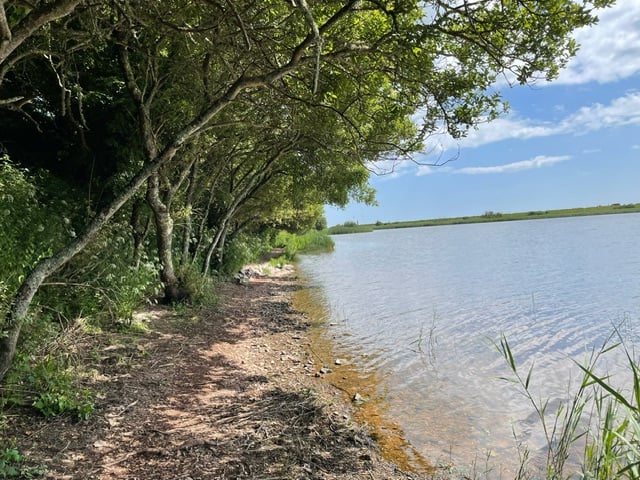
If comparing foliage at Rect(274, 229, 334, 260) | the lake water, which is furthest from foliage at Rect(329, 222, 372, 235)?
the lake water

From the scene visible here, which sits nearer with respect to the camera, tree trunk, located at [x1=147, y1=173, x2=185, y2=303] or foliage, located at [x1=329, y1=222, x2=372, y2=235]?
tree trunk, located at [x1=147, y1=173, x2=185, y2=303]

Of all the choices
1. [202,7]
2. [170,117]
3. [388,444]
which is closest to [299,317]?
[170,117]

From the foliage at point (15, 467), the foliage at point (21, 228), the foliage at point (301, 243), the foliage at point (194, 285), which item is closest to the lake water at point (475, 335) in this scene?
the foliage at point (194, 285)

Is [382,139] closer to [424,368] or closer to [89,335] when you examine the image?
[424,368]

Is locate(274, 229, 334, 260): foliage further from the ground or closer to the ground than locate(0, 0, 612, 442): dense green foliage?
closer to the ground

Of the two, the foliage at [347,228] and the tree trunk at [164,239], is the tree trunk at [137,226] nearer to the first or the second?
the tree trunk at [164,239]

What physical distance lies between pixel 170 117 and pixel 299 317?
264 inches

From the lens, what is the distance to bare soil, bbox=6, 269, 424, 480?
3.81m

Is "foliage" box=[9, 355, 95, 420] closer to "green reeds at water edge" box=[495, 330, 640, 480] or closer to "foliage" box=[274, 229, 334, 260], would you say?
"green reeds at water edge" box=[495, 330, 640, 480]

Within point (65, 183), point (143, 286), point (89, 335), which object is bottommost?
point (89, 335)

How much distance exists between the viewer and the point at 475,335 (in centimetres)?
998

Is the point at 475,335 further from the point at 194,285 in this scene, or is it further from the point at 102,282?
the point at 102,282

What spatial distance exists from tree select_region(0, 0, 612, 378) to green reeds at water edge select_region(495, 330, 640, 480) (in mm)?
3973

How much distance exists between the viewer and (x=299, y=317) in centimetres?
1248
